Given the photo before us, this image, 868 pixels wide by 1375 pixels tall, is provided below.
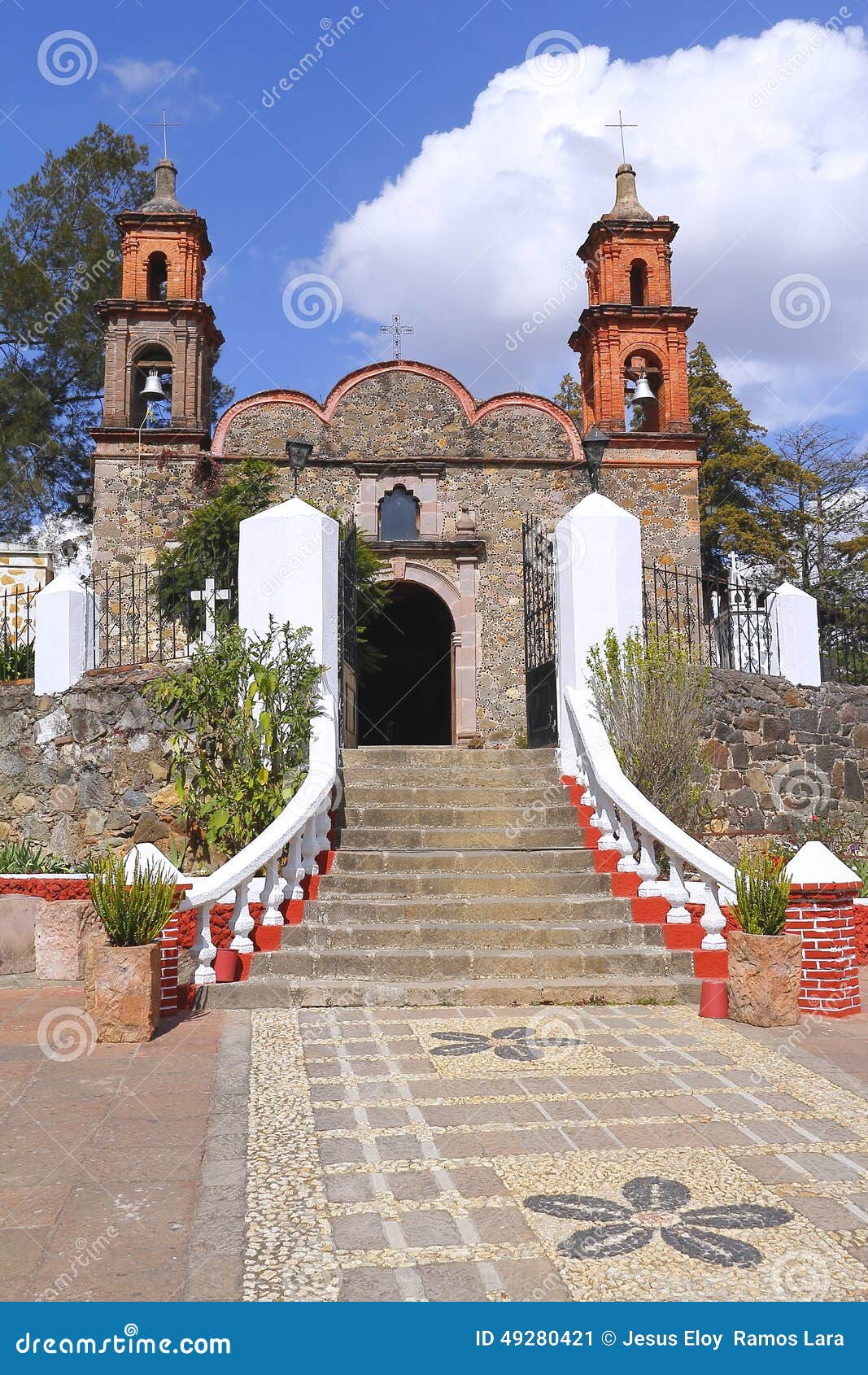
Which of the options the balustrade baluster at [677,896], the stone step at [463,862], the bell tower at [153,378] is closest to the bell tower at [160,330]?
the bell tower at [153,378]

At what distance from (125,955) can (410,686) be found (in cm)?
1450

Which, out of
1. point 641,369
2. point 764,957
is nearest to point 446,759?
point 764,957

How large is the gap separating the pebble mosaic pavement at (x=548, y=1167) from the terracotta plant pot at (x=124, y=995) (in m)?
0.56

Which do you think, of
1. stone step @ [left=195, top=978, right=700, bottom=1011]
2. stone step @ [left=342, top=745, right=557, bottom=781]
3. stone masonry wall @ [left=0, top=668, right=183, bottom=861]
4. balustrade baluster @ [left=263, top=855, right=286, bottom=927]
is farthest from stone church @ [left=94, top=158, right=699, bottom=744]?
stone step @ [left=195, top=978, right=700, bottom=1011]

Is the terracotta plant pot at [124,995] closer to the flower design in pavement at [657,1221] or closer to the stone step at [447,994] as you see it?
the stone step at [447,994]

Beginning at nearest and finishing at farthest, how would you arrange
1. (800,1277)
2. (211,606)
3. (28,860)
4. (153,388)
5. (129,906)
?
(800,1277) < (129,906) < (28,860) < (211,606) < (153,388)

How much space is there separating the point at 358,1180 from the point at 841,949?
10.6 ft

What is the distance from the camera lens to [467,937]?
611 centimetres

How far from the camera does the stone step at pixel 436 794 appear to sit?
7.75 m

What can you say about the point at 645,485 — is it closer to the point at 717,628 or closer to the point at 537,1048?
the point at 717,628

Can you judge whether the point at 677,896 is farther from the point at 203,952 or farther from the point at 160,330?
the point at 160,330

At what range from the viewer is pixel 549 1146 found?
3500 millimetres

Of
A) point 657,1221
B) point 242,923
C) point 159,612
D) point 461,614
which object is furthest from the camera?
point 461,614
